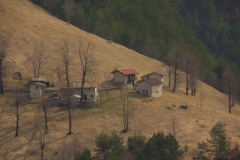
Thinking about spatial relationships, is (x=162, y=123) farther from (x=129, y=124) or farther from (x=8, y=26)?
(x=8, y=26)

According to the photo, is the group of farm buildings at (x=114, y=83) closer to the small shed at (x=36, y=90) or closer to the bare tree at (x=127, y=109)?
the small shed at (x=36, y=90)

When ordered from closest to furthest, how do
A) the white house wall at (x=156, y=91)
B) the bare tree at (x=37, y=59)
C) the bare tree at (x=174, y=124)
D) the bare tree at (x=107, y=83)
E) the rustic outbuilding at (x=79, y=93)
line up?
the bare tree at (x=174, y=124) → the rustic outbuilding at (x=79, y=93) → the white house wall at (x=156, y=91) → the bare tree at (x=107, y=83) → the bare tree at (x=37, y=59)

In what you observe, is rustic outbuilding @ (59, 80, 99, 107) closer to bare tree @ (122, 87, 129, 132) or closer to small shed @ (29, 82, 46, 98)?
small shed @ (29, 82, 46, 98)

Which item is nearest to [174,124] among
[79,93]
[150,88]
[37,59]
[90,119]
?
[90,119]

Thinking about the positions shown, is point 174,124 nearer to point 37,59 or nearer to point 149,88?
point 149,88

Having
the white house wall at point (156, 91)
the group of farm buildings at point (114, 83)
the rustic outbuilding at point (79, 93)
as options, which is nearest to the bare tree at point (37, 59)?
the group of farm buildings at point (114, 83)
